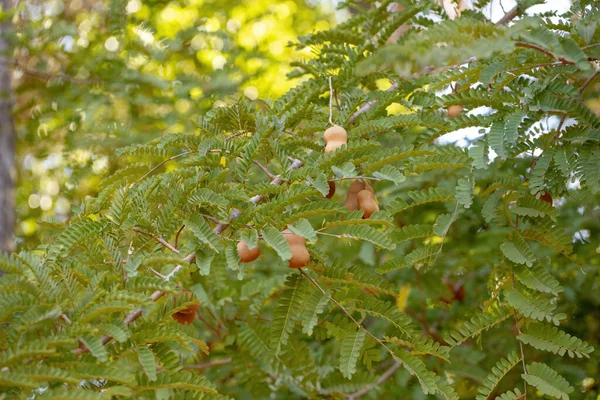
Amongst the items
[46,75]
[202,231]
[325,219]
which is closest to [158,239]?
[202,231]

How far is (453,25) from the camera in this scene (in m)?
1.00

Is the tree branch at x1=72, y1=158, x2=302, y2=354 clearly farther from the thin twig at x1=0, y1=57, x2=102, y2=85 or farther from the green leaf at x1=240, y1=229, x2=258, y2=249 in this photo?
the thin twig at x1=0, y1=57, x2=102, y2=85

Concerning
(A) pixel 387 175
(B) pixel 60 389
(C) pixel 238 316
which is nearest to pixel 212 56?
(C) pixel 238 316

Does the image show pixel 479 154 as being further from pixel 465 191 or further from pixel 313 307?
pixel 313 307

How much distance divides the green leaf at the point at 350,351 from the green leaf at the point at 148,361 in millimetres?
372

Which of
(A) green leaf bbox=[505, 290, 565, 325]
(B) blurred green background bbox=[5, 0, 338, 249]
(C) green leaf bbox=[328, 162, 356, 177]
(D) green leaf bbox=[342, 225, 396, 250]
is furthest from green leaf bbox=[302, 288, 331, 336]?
(B) blurred green background bbox=[5, 0, 338, 249]

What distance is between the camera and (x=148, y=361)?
3.37ft

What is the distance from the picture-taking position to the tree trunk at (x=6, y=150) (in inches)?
111

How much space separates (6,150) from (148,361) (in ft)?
7.52

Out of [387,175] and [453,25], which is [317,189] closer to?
[387,175]

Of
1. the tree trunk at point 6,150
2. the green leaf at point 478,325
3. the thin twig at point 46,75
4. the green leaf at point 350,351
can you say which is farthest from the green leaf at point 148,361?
the thin twig at point 46,75

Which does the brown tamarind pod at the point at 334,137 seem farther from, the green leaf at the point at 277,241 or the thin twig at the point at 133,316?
the thin twig at the point at 133,316

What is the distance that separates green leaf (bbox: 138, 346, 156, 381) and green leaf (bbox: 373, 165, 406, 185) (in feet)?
1.68

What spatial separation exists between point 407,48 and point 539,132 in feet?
2.04
